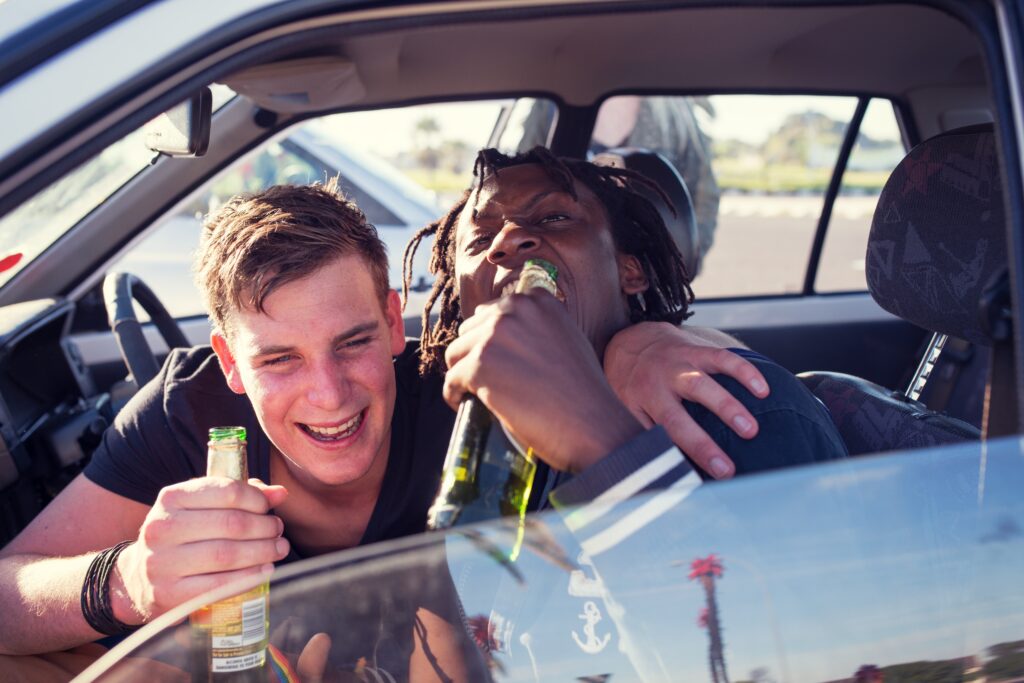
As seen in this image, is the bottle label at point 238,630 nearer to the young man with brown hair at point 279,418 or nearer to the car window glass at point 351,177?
the young man with brown hair at point 279,418

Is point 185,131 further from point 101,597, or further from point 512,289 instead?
point 101,597

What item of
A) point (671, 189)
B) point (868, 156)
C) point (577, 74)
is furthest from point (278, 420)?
point (868, 156)

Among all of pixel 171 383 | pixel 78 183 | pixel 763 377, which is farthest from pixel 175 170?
pixel 763 377

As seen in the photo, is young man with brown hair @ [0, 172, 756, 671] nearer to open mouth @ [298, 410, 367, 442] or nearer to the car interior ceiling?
open mouth @ [298, 410, 367, 442]

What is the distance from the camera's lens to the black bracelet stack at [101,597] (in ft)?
5.22

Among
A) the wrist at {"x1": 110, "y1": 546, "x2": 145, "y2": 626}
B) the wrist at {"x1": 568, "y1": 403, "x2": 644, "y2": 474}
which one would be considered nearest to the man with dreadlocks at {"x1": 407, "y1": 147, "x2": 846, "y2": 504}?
the wrist at {"x1": 568, "y1": 403, "x2": 644, "y2": 474}

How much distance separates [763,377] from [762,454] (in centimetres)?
18

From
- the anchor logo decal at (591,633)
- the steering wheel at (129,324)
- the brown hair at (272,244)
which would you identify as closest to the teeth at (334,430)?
the brown hair at (272,244)

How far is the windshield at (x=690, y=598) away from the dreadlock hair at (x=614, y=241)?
1090 mm

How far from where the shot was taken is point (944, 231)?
1859 millimetres

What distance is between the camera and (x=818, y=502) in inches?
43.1

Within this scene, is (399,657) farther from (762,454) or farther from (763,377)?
(763,377)

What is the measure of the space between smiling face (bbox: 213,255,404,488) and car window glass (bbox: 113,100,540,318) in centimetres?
76

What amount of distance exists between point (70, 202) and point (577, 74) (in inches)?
61.5
